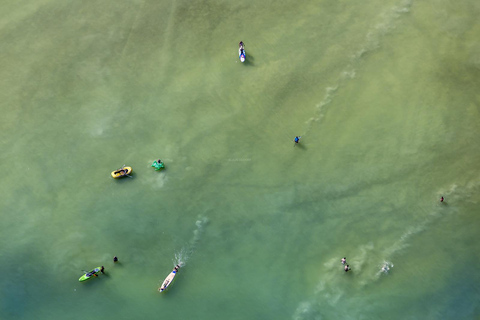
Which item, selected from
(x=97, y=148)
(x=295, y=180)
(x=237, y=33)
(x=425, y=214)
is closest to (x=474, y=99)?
(x=425, y=214)

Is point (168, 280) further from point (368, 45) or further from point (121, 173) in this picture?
point (368, 45)

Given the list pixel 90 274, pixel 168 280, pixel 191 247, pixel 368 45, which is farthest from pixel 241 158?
pixel 368 45

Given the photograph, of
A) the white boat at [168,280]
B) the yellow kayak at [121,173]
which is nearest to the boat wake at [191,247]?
the white boat at [168,280]

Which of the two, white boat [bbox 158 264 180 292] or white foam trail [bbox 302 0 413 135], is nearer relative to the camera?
white boat [bbox 158 264 180 292]

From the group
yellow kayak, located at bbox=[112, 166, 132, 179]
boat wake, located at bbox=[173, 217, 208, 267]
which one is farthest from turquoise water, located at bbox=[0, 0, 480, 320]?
yellow kayak, located at bbox=[112, 166, 132, 179]

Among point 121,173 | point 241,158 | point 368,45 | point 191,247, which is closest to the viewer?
point 191,247

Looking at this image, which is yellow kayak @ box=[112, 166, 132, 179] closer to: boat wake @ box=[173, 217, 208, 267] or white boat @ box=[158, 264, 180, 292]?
boat wake @ box=[173, 217, 208, 267]

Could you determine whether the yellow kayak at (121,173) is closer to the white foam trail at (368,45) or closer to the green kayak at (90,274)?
the green kayak at (90,274)

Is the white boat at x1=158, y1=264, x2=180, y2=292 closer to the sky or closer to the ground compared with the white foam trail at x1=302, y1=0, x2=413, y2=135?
closer to the ground

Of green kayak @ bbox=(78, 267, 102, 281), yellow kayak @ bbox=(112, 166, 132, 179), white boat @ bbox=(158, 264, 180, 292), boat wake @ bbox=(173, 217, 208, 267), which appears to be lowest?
white boat @ bbox=(158, 264, 180, 292)
